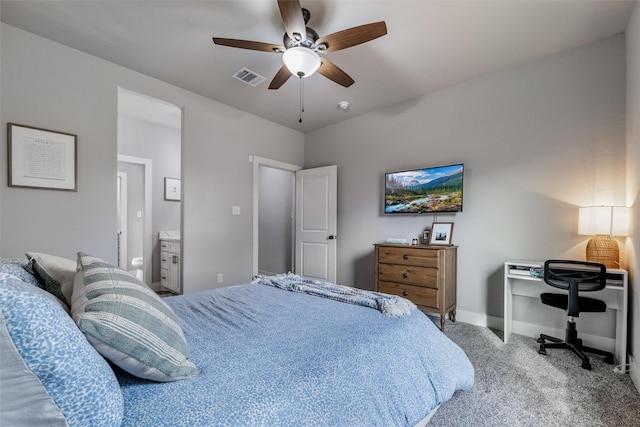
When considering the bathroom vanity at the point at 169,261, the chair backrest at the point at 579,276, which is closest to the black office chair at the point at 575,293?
the chair backrest at the point at 579,276

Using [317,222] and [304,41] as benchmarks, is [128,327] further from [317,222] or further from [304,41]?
[317,222]

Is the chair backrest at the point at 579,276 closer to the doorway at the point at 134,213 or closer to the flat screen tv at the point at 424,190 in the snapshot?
the flat screen tv at the point at 424,190

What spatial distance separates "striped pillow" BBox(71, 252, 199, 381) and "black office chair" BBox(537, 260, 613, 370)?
268 cm

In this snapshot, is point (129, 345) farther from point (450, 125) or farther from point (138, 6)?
point (450, 125)

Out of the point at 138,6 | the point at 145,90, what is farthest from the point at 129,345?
the point at 145,90

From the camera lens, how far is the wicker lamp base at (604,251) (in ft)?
7.61

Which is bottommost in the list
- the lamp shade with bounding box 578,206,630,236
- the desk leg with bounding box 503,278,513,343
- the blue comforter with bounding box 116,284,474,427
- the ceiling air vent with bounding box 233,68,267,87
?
the desk leg with bounding box 503,278,513,343

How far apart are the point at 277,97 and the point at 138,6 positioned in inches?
66.8

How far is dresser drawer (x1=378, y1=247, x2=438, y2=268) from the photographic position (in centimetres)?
293

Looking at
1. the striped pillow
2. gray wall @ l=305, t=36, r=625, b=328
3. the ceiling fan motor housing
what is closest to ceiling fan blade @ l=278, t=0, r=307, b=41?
the ceiling fan motor housing

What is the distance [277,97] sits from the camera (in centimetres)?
359

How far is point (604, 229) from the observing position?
2.27m

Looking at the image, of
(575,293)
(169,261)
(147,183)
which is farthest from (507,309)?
(147,183)

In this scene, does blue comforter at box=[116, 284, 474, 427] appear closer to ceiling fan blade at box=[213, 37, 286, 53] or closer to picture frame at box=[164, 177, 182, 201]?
ceiling fan blade at box=[213, 37, 286, 53]
